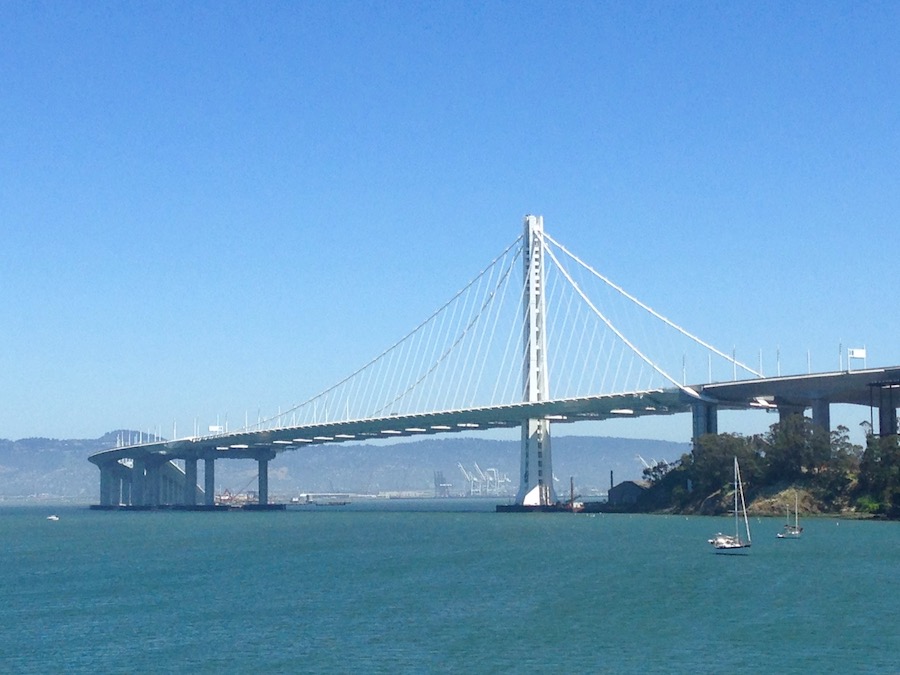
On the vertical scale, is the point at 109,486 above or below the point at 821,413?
below

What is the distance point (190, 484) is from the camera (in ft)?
504

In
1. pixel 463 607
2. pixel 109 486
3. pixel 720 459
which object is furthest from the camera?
pixel 109 486

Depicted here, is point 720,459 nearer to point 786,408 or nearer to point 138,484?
point 786,408

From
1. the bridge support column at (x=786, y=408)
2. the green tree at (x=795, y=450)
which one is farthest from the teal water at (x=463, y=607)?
the bridge support column at (x=786, y=408)

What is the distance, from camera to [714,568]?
50.2m

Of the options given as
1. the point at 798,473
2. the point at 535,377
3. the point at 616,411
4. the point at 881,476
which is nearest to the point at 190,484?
the point at 535,377

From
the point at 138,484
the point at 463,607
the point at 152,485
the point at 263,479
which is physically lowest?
the point at 463,607

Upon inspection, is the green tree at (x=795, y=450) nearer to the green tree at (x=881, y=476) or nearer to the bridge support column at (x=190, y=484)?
the green tree at (x=881, y=476)

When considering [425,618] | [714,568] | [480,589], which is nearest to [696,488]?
[714,568]

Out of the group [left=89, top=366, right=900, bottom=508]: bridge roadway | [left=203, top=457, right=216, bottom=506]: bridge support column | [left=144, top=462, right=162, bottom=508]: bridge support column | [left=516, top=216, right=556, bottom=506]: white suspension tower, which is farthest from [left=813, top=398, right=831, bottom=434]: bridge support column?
[left=144, top=462, right=162, bottom=508]: bridge support column

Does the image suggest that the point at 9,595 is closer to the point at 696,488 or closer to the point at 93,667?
the point at 93,667

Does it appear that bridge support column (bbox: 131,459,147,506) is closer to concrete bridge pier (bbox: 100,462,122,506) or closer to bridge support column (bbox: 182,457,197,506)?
bridge support column (bbox: 182,457,197,506)

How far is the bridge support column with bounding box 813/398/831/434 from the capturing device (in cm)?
9600

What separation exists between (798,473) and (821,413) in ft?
21.7
